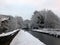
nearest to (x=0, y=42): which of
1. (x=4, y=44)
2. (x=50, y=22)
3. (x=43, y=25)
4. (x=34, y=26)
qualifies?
(x=4, y=44)

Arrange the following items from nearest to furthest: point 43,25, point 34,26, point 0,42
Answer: point 0,42, point 43,25, point 34,26

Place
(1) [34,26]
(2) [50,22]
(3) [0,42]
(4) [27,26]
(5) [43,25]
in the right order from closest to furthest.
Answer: (3) [0,42]
(2) [50,22]
(5) [43,25]
(1) [34,26]
(4) [27,26]

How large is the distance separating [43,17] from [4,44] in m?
80.4

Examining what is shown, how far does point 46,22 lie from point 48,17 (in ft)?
10.2

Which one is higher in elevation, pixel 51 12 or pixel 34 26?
pixel 51 12

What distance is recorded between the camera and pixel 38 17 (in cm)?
9056

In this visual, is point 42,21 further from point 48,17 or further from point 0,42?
point 0,42

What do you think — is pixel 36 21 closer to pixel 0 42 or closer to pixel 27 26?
pixel 27 26

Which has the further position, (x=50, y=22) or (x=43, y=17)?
(x=43, y=17)

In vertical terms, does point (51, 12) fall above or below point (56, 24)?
above

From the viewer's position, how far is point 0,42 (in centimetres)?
880

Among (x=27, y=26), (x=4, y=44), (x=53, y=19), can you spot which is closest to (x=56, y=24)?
(x=53, y=19)

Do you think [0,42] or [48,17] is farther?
[48,17]

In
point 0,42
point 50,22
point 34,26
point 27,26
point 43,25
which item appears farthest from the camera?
point 27,26
